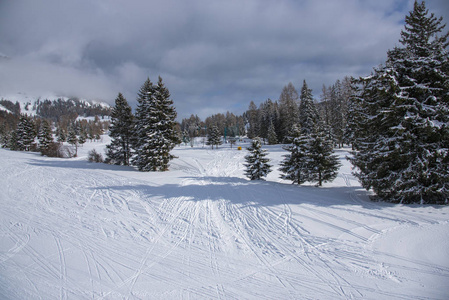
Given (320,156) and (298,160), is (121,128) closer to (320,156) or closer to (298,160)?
(298,160)

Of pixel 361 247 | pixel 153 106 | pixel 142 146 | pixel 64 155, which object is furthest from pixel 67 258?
pixel 64 155

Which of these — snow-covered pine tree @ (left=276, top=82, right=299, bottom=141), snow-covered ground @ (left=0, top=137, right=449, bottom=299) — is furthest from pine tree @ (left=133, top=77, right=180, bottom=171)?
snow-covered pine tree @ (left=276, top=82, right=299, bottom=141)

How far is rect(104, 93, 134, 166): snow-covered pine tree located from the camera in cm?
2412

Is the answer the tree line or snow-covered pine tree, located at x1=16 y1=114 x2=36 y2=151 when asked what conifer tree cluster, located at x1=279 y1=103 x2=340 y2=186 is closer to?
the tree line

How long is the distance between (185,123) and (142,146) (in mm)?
120426

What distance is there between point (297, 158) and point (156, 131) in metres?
14.4

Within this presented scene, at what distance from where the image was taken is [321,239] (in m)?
5.51

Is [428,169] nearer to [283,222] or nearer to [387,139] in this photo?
[387,139]

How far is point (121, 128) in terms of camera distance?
24.4 m

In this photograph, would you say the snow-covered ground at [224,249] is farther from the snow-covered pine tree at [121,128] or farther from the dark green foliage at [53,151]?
the dark green foliage at [53,151]

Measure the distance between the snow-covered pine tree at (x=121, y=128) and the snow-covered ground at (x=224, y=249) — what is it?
53.3 ft

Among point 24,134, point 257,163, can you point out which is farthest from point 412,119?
point 24,134

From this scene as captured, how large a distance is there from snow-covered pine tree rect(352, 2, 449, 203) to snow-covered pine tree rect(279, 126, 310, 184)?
19.1 ft

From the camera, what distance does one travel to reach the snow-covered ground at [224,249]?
12.7 ft
